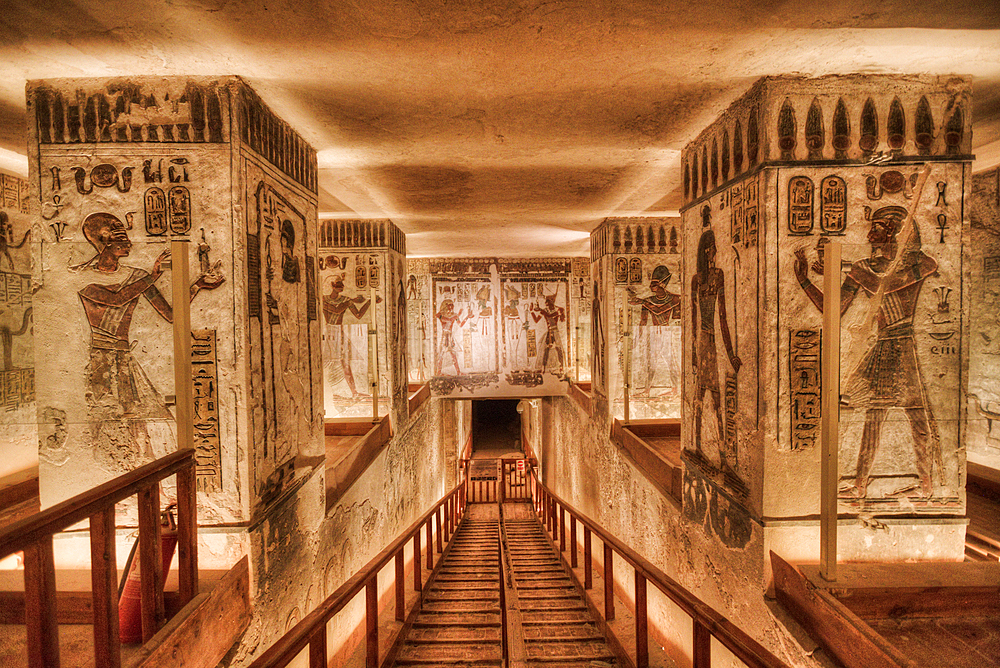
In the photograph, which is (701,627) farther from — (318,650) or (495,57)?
(495,57)

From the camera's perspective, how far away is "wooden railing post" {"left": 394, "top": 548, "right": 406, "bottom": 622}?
333cm

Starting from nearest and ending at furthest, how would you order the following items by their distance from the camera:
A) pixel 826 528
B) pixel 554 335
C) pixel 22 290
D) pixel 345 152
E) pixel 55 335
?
pixel 826 528, pixel 55 335, pixel 345 152, pixel 22 290, pixel 554 335

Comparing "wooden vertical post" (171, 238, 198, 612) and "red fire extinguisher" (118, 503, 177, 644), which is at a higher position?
"wooden vertical post" (171, 238, 198, 612)

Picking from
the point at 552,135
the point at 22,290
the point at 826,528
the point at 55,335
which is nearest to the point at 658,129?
the point at 552,135

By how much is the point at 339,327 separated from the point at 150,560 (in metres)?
5.23

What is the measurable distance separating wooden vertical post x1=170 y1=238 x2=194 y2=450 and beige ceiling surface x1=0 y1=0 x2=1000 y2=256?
1205 millimetres

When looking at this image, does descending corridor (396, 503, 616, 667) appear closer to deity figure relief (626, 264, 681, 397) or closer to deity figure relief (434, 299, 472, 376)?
deity figure relief (626, 264, 681, 397)

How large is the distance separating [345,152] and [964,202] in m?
4.35

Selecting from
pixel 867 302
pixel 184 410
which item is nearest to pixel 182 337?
pixel 184 410

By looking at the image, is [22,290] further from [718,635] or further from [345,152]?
[718,635]

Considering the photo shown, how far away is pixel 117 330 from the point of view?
A: 251 cm

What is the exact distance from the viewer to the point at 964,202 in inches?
100

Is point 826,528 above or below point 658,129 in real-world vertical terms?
below

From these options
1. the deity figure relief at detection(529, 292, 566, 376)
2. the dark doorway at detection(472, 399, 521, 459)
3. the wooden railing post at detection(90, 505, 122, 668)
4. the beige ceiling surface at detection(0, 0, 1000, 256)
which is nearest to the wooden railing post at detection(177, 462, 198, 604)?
the wooden railing post at detection(90, 505, 122, 668)
